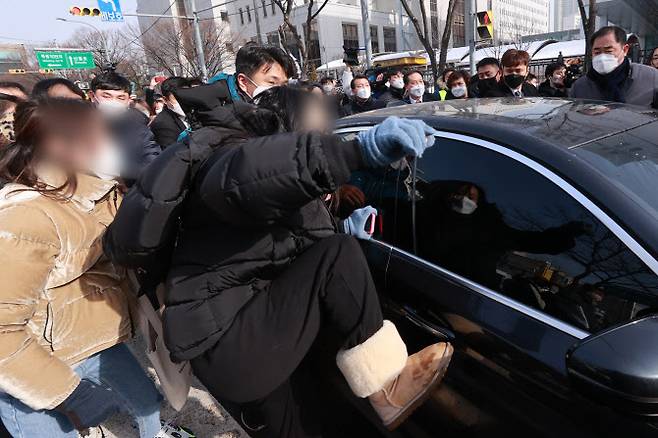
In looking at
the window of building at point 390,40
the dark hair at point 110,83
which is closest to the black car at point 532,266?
the dark hair at point 110,83

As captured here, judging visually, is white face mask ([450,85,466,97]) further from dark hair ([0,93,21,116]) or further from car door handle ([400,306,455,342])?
dark hair ([0,93,21,116])

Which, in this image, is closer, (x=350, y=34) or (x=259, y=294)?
(x=259, y=294)

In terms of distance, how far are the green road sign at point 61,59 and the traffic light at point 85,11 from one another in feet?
61.1

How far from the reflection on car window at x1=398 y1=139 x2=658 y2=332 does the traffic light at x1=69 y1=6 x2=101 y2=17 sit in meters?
15.3

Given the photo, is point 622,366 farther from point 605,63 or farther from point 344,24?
point 344,24

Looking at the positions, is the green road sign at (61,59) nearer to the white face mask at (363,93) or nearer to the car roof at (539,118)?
the white face mask at (363,93)

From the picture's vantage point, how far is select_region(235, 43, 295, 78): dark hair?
1773 millimetres

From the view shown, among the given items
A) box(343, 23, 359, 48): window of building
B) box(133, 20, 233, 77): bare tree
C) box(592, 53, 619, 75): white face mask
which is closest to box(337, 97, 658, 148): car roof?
box(592, 53, 619, 75): white face mask

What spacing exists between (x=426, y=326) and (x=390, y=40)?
214 ft

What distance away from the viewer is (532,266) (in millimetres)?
1298

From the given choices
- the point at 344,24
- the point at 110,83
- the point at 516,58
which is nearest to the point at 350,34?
the point at 344,24

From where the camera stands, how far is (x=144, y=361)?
314 cm

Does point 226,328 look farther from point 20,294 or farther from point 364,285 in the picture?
point 20,294

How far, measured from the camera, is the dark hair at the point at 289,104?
1.21 meters
